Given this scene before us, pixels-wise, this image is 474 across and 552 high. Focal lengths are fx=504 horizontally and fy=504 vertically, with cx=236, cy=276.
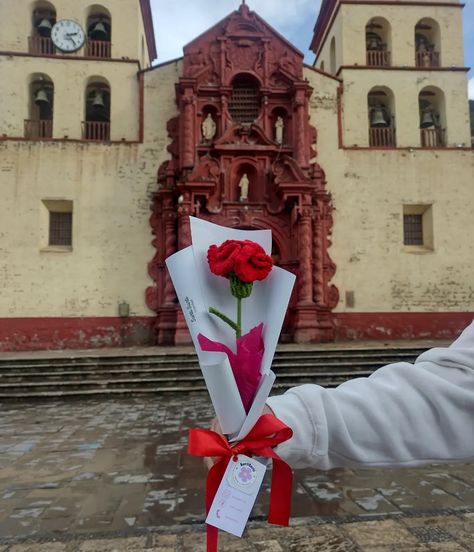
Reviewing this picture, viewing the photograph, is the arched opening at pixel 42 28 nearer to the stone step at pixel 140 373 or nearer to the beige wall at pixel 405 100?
the beige wall at pixel 405 100

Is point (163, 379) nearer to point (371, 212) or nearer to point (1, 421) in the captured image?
point (1, 421)

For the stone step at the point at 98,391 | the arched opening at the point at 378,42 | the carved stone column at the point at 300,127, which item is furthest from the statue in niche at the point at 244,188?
the stone step at the point at 98,391

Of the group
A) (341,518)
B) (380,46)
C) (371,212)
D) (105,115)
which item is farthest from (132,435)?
(380,46)

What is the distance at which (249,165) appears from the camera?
1512 centimetres

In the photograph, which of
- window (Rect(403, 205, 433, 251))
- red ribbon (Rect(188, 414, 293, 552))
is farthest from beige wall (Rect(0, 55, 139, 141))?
red ribbon (Rect(188, 414, 293, 552))

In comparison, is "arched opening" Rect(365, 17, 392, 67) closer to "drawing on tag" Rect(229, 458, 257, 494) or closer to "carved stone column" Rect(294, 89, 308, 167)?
"carved stone column" Rect(294, 89, 308, 167)

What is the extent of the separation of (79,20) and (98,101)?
9.57 ft

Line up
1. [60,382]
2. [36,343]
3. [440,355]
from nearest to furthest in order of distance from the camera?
[440,355] → [60,382] → [36,343]

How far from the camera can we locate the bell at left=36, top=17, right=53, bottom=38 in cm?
1581

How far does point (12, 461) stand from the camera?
510 centimetres

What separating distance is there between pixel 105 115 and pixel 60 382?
972 cm

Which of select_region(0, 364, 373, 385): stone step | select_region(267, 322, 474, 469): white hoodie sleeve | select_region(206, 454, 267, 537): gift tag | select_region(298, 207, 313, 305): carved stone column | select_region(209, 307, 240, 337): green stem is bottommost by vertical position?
select_region(0, 364, 373, 385): stone step

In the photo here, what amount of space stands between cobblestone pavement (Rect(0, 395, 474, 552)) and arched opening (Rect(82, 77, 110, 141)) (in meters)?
11.7

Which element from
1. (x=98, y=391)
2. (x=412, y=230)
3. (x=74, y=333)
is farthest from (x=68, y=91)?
(x=412, y=230)
